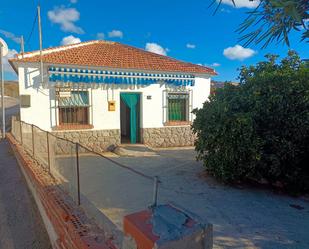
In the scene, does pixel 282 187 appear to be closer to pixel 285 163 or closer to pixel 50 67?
pixel 285 163

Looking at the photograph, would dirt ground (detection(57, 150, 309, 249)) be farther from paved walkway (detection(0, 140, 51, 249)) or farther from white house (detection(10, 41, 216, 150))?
white house (detection(10, 41, 216, 150))

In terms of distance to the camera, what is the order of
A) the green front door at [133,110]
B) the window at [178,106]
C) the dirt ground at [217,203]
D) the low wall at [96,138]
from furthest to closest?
1. the window at [178,106]
2. the green front door at [133,110]
3. the low wall at [96,138]
4. the dirt ground at [217,203]

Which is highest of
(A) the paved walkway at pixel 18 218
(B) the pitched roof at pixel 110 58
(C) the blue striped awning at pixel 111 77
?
(B) the pitched roof at pixel 110 58

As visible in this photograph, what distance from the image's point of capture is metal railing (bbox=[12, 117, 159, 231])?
373 cm

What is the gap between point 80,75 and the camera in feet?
33.3

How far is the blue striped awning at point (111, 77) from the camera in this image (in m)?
9.84

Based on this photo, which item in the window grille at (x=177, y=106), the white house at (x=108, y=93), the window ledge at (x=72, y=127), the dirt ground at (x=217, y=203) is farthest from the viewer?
the window grille at (x=177, y=106)

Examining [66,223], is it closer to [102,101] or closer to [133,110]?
[102,101]

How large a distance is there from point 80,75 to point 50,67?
122 cm

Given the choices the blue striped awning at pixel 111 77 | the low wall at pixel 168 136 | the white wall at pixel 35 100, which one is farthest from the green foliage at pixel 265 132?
the white wall at pixel 35 100

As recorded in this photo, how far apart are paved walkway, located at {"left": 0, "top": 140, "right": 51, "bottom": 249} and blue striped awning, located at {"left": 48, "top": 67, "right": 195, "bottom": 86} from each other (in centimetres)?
451

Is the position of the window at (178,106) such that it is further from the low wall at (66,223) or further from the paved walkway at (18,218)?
the low wall at (66,223)

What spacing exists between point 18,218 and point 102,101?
689 cm

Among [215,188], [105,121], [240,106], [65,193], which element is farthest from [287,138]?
[105,121]
